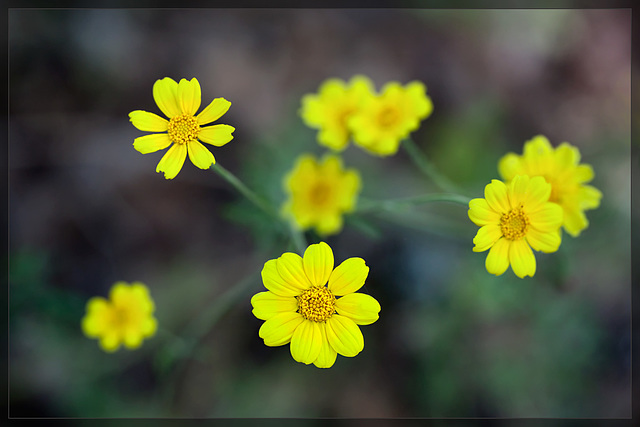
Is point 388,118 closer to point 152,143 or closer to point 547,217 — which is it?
point 547,217

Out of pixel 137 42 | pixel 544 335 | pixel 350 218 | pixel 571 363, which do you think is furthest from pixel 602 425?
pixel 137 42

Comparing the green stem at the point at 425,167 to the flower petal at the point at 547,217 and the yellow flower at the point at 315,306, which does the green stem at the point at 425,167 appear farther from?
the yellow flower at the point at 315,306

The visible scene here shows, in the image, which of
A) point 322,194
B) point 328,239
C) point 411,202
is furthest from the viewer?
point 328,239

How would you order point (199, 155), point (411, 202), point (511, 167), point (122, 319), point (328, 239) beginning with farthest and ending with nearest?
point (328, 239), point (122, 319), point (411, 202), point (511, 167), point (199, 155)

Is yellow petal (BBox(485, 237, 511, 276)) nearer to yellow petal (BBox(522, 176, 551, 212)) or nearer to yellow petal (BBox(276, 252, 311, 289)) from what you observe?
yellow petal (BBox(522, 176, 551, 212))

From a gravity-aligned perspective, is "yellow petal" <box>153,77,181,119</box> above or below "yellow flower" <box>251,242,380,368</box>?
above

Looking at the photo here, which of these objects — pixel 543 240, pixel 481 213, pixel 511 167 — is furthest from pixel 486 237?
pixel 511 167

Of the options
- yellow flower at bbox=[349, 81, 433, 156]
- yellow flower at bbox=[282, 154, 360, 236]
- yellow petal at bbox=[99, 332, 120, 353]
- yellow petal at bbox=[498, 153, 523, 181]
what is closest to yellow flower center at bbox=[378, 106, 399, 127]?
yellow flower at bbox=[349, 81, 433, 156]
